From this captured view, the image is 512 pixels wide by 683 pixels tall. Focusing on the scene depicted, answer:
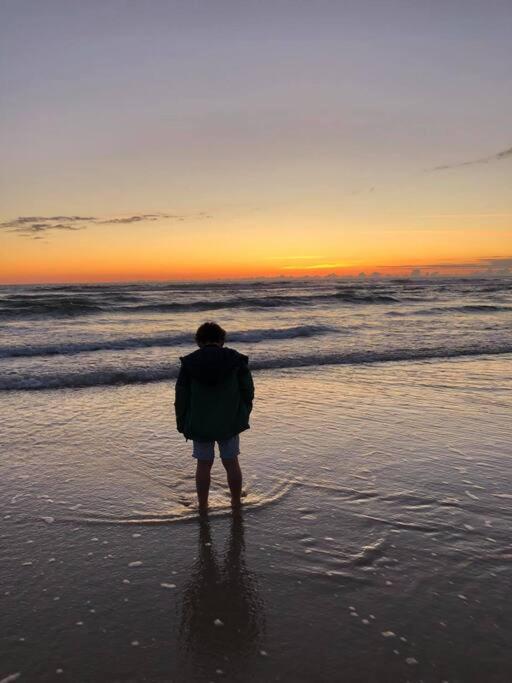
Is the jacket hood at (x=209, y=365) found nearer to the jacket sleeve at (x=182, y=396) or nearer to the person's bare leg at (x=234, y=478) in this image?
the jacket sleeve at (x=182, y=396)

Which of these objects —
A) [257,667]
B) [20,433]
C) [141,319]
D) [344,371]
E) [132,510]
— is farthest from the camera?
[141,319]

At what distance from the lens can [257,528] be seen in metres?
5.11

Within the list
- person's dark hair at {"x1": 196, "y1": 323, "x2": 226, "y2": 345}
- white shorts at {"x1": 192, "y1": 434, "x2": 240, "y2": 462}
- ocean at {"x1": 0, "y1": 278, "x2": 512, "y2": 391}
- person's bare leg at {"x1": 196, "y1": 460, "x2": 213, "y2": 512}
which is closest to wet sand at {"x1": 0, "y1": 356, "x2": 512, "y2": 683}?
person's bare leg at {"x1": 196, "y1": 460, "x2": 213, "y2": 512}

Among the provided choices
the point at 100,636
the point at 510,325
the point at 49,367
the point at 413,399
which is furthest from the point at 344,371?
the point at 510,325

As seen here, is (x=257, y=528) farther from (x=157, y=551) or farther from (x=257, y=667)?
(x=257, y=667)

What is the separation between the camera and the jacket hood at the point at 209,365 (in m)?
5.21

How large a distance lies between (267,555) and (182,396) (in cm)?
164

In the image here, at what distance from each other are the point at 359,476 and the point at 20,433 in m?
5.08

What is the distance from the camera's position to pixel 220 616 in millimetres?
3760

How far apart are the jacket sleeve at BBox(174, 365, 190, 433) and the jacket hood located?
79 millimetres

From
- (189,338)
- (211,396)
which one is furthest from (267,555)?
(189,338)

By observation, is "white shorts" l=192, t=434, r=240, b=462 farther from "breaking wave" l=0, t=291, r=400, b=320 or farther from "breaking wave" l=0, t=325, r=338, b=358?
"breaking wave" l=0, t=291, r=400, b=320

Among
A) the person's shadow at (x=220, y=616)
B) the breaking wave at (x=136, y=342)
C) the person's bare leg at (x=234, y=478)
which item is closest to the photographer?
the person's shadow at (x=220, y=616)

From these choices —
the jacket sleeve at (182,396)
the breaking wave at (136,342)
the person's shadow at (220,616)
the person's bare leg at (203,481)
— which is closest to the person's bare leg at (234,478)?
the person's bare leg at (203,481)
